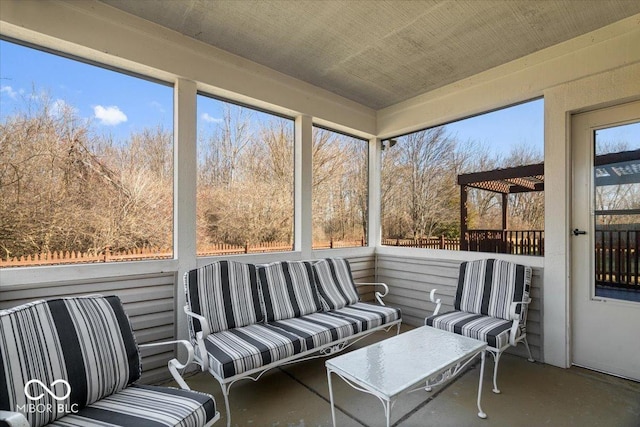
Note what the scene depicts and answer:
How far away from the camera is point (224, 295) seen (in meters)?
2.70

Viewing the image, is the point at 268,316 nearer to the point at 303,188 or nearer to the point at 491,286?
the point at 303,188

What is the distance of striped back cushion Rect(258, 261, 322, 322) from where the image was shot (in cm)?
296

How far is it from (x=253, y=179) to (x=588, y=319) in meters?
3.45

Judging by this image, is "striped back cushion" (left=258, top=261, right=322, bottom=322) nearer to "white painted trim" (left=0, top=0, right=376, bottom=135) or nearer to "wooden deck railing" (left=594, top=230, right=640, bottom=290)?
"white painted trim" (left=0, top=0, right=376, bottom=135)

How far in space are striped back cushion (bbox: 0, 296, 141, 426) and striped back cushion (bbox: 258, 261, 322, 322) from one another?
4.27ft

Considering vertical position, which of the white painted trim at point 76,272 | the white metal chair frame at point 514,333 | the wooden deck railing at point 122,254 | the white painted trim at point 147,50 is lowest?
the white metal chair frame at point 514,333

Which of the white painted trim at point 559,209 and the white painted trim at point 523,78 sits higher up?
the white painted trim at point 523,78

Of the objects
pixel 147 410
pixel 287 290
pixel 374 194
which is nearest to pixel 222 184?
pixel 287 290

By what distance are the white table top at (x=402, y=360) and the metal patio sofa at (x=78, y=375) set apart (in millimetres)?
801

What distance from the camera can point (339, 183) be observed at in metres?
4.33

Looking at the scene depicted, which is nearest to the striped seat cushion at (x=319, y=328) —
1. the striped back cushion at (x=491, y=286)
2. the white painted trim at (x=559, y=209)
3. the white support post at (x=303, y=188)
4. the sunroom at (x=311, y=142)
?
the sunroom at (x=311, y=142)

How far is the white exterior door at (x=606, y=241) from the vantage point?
8.75 ft

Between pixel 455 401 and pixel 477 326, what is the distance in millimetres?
658

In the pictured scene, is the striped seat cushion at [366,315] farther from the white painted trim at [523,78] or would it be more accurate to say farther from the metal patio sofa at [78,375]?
the white painted trim at [523,78]
